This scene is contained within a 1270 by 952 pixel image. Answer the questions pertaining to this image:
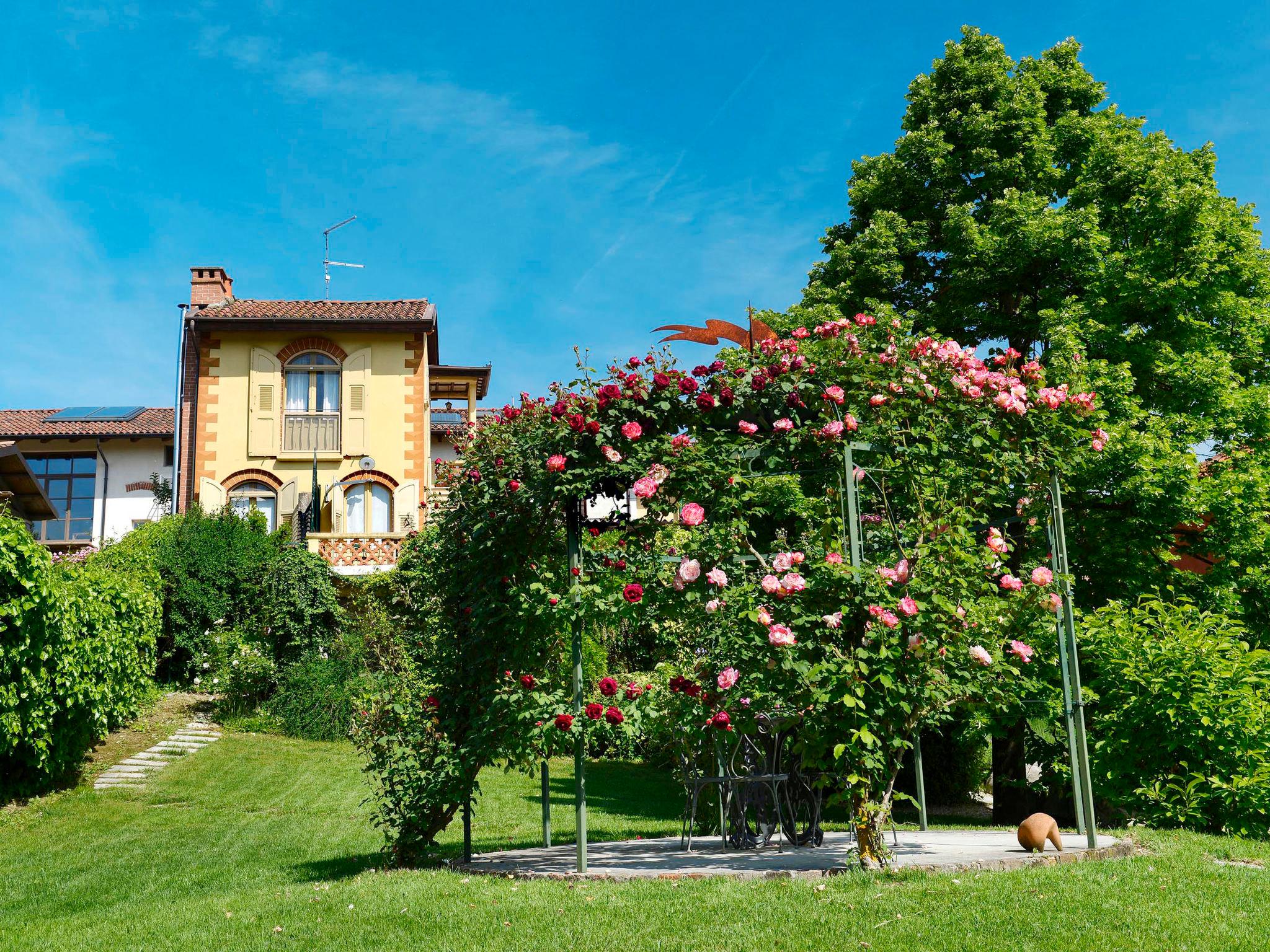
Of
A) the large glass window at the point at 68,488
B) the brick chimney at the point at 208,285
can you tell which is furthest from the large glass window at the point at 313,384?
the large glass window at the point at 68,488

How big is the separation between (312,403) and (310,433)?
2.52 feet

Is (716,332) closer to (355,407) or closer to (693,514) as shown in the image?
(693,514)

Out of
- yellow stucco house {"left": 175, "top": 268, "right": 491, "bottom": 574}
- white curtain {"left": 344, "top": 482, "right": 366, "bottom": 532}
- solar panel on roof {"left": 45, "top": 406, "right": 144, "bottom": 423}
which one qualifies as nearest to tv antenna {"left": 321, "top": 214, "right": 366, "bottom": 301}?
yellow stucco house {"left": 175, "top": 268, "right": 491, "bottom": 574}

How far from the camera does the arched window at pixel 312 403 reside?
2506 cm

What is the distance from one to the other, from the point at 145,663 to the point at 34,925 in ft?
28.7

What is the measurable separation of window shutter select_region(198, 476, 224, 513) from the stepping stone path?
367 inches

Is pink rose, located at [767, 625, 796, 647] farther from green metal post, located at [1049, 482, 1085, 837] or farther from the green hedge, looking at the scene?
the green hedge

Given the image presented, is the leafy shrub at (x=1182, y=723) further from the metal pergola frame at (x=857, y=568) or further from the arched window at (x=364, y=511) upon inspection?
the arched window at (x=364, y=511)

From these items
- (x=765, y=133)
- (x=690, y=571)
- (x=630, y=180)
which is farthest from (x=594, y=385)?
(x=630, y=180)

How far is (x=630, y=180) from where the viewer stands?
14391 millimetres

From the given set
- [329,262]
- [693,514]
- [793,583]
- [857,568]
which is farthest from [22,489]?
[857,568]

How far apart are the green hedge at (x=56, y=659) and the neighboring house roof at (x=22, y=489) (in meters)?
4.21

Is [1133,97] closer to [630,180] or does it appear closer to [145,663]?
[630,180]

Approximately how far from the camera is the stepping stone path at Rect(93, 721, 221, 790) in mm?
12508
